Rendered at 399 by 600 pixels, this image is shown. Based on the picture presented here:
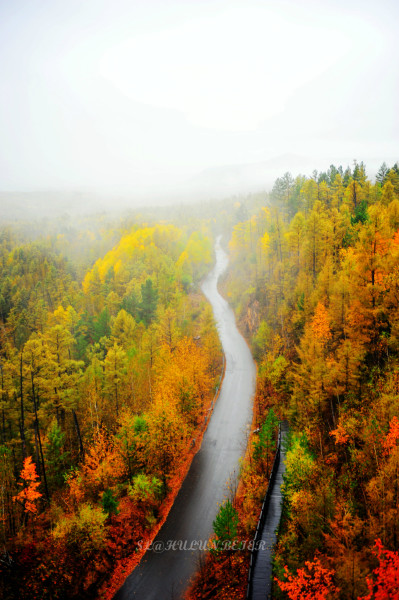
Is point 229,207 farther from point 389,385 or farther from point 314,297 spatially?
point 389,385

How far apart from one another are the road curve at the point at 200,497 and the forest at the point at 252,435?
115 cm

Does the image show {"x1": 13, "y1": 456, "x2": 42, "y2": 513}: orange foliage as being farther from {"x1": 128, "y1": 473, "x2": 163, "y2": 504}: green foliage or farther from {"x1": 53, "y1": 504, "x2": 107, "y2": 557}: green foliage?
{"x1": 128, "y1": 473, "x2": 163, "y2": 504}: green foliage

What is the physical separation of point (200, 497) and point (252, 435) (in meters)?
8.96

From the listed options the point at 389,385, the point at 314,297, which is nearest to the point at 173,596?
the point at 389,385

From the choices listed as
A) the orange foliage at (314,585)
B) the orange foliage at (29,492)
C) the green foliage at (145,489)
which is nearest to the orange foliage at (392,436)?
the orange foliage at (314,585)

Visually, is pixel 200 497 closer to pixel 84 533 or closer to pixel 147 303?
pixel 84 533

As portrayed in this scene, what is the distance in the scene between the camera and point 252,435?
33.2 m

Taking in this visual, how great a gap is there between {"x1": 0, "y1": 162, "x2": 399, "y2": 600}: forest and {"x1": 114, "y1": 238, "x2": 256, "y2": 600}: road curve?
1146mm

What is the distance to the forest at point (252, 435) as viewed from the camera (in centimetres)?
1697

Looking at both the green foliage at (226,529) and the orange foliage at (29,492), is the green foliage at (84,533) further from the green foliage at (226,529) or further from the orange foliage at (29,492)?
the green foliage at (226,529)

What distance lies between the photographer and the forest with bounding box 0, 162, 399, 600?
17.0 metres

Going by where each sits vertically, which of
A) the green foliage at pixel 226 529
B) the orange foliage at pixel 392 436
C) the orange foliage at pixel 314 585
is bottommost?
the green foliage at pixel 226 529

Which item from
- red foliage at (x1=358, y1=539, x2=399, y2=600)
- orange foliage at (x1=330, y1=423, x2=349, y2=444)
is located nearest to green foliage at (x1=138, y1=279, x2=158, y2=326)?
orange foliage at (x1=330, y1=423, x2=349, y2=444)

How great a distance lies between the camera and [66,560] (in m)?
21.7
